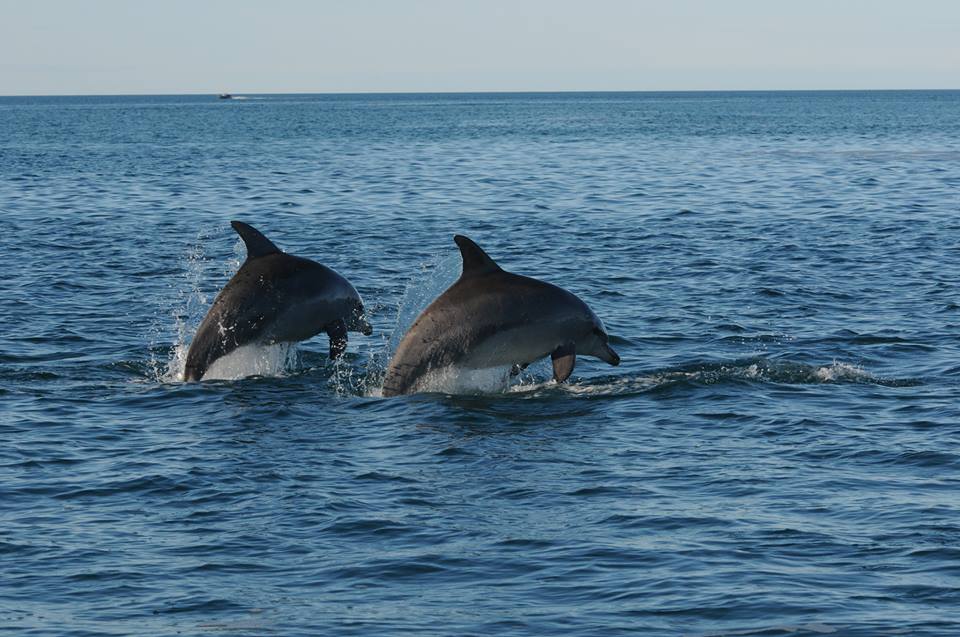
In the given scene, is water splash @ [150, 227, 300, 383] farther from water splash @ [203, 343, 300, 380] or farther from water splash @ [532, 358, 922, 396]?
water splash @ [532, 358, 922, 396]

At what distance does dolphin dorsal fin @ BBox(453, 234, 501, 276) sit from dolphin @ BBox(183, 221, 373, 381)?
2102 mm

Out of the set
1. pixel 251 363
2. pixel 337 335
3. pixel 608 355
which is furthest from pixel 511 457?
pixel 251 363

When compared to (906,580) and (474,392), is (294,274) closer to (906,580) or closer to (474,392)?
(474,392)

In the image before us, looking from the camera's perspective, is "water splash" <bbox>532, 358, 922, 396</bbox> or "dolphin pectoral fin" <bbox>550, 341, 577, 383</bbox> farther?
"water splash" <bbox>532, 358, 922, 396</bbox>

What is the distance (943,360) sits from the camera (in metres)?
21.4

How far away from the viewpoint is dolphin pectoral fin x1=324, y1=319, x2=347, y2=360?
1966 cm

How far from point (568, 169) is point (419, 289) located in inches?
1521

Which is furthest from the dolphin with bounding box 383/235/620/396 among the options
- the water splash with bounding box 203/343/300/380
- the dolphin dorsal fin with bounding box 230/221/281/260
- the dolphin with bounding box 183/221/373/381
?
the dolphin dorsal fin with bounding box 230/221/281/260

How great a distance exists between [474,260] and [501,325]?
0.86 metres

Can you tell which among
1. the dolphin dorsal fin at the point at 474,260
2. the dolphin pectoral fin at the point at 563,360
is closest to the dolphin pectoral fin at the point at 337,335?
the dolphin dorsal fin at the point at 474,260

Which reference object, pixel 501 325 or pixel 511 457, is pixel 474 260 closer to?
pixel 501 325

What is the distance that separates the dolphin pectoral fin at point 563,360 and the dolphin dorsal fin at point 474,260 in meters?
1.26

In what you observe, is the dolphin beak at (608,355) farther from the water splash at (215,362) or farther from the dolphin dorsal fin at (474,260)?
the water splash at (215,362)

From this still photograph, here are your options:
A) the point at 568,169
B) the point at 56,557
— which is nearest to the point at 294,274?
the point at 56,557
